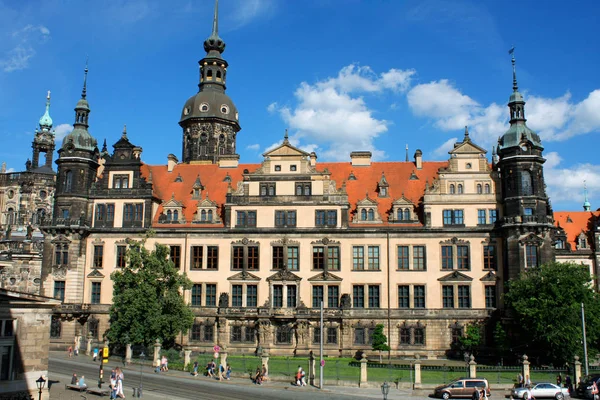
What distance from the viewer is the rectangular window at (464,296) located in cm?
5456

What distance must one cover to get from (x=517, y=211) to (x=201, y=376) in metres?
31.1

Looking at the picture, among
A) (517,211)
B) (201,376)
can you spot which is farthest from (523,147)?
(201,376)

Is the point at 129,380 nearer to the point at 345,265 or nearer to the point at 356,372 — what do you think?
the point at 356,372

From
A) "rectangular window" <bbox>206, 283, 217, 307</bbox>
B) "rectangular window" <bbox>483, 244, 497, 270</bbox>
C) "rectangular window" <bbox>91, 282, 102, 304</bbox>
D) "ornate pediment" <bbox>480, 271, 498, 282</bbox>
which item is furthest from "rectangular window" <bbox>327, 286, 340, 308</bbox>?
"rectangular window" <bbox>91, 282, 102, 304</bbox>

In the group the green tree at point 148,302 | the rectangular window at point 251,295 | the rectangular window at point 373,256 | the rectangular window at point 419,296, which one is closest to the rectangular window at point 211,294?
the rectangular window at point 251,295

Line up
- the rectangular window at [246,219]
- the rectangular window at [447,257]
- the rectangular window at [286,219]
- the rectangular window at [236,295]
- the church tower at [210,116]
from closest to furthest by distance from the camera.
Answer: the rectangular window at [447,257] < the rectangular window at [236,295] < the rectangular window at [286,219] < the rectangular window at [246,219] < the church tower at [210,116]

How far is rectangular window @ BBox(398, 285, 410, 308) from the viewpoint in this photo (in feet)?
181

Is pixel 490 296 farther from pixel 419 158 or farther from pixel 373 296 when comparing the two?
pixel 419 158

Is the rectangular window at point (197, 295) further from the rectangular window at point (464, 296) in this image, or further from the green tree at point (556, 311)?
the green tree at point (556, 311)

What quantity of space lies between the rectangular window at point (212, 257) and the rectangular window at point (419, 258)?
738 inches

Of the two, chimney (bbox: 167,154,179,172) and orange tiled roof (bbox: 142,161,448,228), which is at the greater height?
chimney (bbox: 167,154,179,172)

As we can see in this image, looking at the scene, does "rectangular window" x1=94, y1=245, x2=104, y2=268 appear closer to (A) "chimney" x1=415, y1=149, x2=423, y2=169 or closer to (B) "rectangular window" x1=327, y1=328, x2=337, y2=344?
(B) "rectangular window" x1=327, y1=328, x2=337, y2=344

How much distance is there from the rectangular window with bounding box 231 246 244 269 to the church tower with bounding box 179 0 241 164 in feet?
69.4

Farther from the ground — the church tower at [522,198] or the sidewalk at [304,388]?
the church tower at [522,198]
